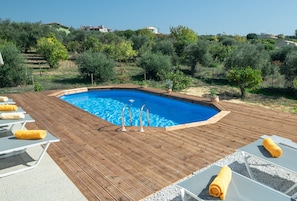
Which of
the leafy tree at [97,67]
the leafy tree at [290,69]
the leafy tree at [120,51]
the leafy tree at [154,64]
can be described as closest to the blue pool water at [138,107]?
the leafy tree at [97,67]

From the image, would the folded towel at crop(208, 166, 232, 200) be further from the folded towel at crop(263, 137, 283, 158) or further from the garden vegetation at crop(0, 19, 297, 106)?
the garden vegetation at crop(0, 19, 297, 106)

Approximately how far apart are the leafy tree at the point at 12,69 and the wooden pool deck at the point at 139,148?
28.0 ft

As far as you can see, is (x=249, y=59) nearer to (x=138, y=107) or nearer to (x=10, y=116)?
(x=138, y=107)

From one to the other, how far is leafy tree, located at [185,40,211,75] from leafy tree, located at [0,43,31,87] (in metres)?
13.3

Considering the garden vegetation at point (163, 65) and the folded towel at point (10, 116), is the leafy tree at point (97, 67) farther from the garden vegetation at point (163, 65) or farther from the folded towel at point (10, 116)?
the folded towel at point (10, 116)

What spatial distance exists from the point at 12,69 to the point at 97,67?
495 centimetres

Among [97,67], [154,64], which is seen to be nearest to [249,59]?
[154,64]

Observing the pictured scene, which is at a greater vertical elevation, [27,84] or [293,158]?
[293,158]

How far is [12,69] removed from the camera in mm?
13930

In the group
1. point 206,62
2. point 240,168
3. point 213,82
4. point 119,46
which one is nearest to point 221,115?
point 240,168

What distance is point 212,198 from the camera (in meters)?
2.28

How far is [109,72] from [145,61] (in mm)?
2985

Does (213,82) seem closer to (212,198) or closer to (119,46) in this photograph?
(119,46)

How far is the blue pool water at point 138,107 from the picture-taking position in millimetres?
8305
